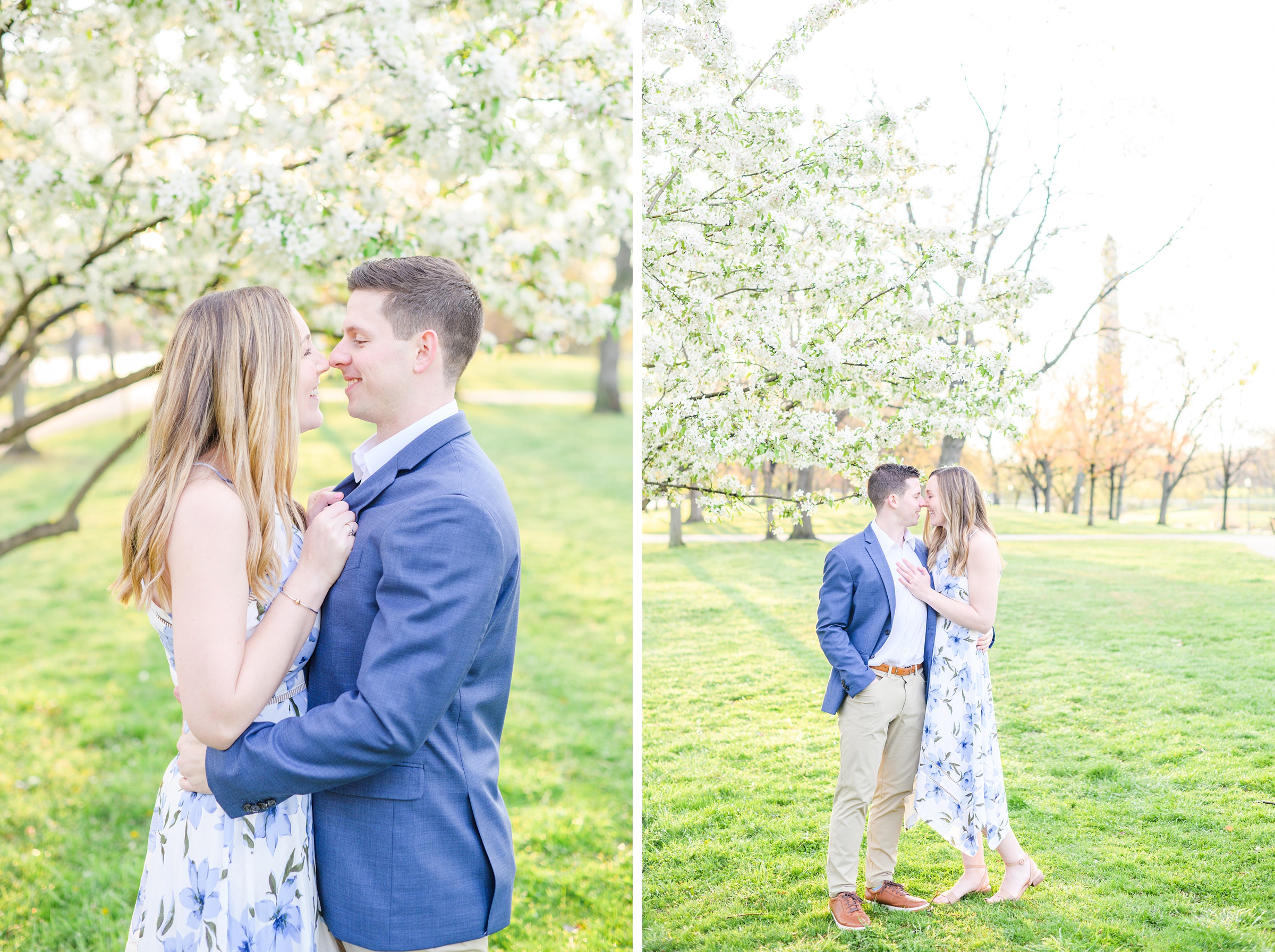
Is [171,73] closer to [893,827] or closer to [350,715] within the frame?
[350,715]

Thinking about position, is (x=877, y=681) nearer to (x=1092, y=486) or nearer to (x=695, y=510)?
(x=695, y=510)

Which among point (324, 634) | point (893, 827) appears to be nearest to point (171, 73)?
point (324, 634)

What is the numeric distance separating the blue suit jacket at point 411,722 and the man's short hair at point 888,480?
5.16 feet

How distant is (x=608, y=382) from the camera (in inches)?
655

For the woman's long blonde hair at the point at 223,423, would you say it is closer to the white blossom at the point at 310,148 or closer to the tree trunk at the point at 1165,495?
the white blossom at the point at 310,148

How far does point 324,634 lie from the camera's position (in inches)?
64.8

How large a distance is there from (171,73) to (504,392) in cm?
1679

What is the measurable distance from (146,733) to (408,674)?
452 cm

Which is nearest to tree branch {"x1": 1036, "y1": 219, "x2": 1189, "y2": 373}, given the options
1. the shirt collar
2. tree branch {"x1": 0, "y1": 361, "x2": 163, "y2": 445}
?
the shirt collar

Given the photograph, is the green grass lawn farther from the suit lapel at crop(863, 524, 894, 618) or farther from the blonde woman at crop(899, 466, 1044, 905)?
the suit lapel at crop(863, 524, 894, 618)

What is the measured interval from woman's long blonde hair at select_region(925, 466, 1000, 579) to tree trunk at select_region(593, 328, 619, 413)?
1369 centimetres

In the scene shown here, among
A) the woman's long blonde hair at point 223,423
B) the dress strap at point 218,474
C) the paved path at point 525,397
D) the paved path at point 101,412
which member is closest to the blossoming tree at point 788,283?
the woman's long blonde hair at point 223,423

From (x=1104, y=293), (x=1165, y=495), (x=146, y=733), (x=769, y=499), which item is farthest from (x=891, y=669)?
(x=146, y=733)

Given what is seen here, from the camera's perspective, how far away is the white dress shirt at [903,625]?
2.88 m
